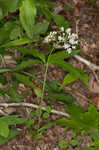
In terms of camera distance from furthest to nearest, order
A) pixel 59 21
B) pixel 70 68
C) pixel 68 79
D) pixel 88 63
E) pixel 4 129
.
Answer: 1. pixel 88 63
2. pixel 59 21
3. pixel 68 79
4. pixel 70 68
5. pixel 4 129

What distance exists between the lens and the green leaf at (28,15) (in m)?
2.89

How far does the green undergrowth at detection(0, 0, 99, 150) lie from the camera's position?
2797 millimetres

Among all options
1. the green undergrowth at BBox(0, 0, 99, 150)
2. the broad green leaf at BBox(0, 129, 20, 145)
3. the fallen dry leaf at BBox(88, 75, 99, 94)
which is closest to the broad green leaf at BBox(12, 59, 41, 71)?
the green undergrowth at BBox(0, 0, 99, 150)

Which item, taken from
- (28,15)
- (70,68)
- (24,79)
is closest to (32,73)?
(24,79)

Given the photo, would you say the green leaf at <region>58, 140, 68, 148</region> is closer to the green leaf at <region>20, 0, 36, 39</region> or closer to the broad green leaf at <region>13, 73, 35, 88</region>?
the broad green leaf at <region>13, 73, 35, 88</region>

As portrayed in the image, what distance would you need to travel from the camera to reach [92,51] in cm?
366

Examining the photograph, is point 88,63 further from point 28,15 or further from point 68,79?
point 28,15

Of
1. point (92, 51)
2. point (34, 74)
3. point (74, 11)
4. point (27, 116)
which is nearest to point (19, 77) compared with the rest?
point (34, 74)

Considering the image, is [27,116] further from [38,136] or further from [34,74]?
[34,74]

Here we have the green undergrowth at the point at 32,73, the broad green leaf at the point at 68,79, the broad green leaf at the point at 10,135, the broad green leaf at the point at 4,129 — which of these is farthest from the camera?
the broad green leaf at the point at 68,79

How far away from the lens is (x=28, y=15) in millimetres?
2947

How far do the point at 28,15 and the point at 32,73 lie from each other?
0.70m

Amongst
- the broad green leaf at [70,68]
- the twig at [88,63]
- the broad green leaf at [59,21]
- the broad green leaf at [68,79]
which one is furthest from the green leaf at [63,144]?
the broad green leaf at [59,21]

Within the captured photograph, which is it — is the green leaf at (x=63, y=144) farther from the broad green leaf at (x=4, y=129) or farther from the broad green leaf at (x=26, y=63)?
the broad green leaf at (x=26, y=63)
